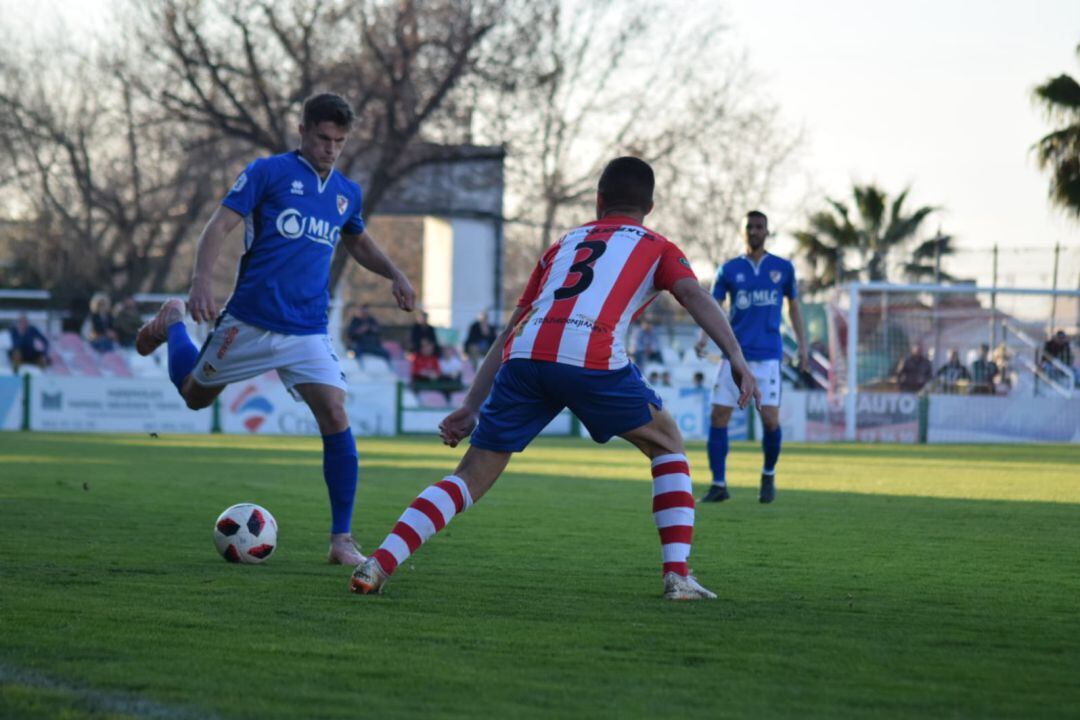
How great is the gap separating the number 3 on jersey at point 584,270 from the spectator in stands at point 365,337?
23.9 meters

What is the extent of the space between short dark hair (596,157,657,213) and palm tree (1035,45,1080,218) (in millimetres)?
28651

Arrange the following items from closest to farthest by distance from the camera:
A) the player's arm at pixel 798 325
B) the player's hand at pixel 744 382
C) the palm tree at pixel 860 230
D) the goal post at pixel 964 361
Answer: the player's hand at pixel 744 382 < the player's arm at pixel 798 325 < the goal post at pixel 964 361 < the palm tree at pixel 860 230

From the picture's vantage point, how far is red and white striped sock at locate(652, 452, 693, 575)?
6609mm

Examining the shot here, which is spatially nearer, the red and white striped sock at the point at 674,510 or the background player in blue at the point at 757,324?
the red and white striped sock at the point at 674,510

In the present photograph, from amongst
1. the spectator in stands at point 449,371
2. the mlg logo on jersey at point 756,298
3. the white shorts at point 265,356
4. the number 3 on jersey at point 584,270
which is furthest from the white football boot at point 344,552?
the spectator in stands at point 449,371

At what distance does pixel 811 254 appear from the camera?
161 feet

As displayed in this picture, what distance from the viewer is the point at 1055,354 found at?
96.7 ft

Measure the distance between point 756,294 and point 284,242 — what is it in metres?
5.97

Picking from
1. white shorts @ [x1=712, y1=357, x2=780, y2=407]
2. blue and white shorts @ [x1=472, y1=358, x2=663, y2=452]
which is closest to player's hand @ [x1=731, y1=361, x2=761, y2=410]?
blue and white shorts @ [x1=472, y1=358, x2=663, y2=452]

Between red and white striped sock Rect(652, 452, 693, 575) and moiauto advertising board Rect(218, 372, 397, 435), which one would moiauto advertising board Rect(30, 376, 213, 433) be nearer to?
moiauto advertising board Rect(218, 372, 397, 435)

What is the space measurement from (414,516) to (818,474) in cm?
1126

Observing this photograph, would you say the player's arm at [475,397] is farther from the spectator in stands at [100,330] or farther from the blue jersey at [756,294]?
the spectator in stands at [100,330]

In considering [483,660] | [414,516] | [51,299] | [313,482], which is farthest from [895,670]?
[51,299]

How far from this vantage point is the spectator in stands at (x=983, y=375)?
29.3 meters
